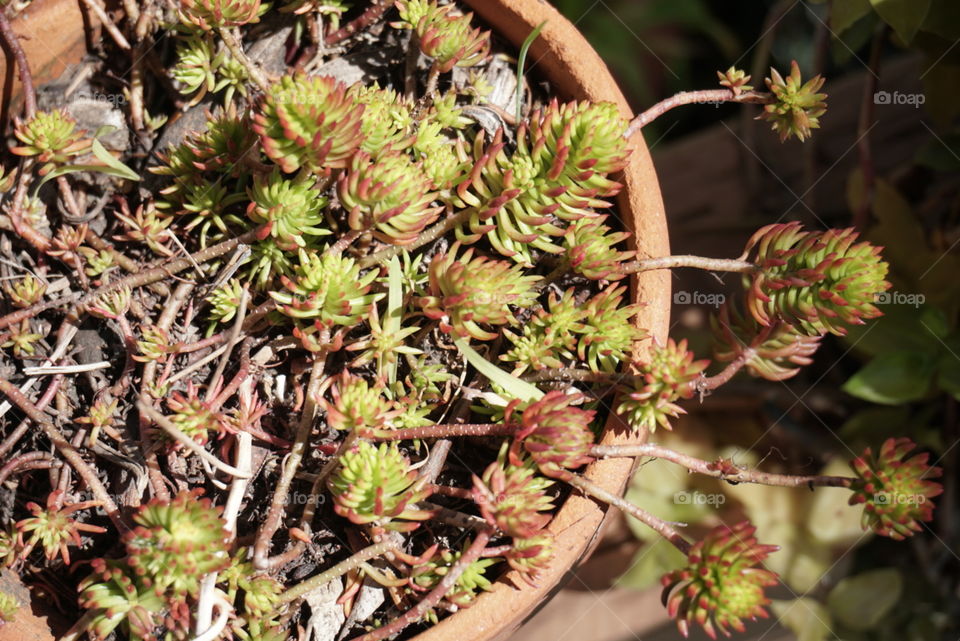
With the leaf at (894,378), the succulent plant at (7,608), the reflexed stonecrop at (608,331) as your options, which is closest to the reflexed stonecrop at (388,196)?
the reflexed stonecrop at (608,331)

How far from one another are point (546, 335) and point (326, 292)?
1.22ft

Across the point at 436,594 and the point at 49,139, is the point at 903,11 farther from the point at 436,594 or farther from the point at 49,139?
the point at 49,139

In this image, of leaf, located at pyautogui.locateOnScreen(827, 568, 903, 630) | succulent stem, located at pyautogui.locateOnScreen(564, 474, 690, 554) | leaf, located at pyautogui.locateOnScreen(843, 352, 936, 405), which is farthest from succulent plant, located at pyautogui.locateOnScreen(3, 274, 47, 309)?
leaf, located at pyautogui.locateOnScreen(827, 568, 903, 630)

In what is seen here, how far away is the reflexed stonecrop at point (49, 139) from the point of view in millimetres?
1304

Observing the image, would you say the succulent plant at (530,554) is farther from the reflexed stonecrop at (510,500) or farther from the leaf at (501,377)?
the leaf at (501,377)

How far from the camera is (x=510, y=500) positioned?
1.16m

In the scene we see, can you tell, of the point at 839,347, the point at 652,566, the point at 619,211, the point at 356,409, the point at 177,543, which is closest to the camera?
the point at 177,543

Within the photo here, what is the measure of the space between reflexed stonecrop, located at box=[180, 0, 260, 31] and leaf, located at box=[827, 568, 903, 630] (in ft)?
6.83

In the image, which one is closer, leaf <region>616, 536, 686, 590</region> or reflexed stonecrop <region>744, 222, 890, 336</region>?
reflexed stonecrop <region>744, 222, 890, 336</region>

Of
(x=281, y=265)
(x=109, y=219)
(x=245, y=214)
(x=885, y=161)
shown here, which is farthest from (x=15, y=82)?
(x=885, y=161)

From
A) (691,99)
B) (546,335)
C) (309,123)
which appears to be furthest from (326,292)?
(691,99)

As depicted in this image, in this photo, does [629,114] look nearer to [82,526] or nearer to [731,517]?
[82,526]

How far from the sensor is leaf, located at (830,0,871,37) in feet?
5.62

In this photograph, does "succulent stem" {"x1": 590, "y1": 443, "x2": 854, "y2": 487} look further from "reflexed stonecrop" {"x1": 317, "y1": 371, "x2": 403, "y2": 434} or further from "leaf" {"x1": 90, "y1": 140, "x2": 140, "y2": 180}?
"leaf" {"x1": 90, "y1": 140, "x2": 140, "y2": 180}
